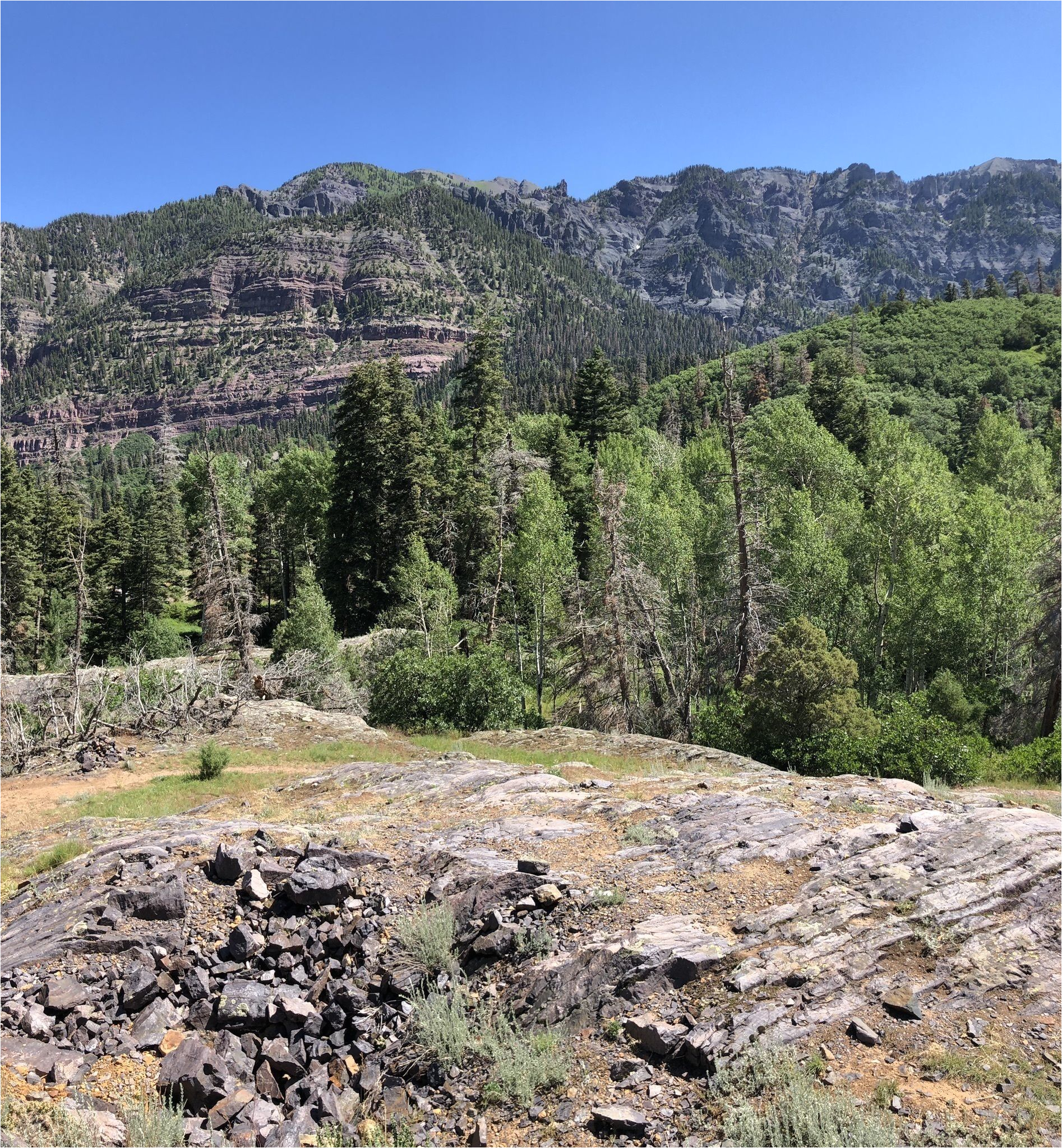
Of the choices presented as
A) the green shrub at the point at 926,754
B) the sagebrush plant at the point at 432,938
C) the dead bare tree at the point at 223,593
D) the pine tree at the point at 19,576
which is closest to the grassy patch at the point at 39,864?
the sagebrush plant at the point at 432,938

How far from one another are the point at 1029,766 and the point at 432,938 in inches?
679

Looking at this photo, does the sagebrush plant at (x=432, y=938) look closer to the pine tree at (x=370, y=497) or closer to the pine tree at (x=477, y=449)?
the pine tree at (x=477, y=449)

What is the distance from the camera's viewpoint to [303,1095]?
23.1 ft

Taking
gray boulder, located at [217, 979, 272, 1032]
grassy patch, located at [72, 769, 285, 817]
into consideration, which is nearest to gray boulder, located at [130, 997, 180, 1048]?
gray boulder, located at [217, 979, 272, 1032]

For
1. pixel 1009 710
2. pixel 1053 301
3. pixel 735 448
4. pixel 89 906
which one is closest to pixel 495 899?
pixel 89 906

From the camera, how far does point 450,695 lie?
78.3 feet

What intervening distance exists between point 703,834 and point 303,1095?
618 cm

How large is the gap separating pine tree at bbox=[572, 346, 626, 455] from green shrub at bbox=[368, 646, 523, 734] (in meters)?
35.6

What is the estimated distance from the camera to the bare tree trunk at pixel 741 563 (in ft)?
82.6

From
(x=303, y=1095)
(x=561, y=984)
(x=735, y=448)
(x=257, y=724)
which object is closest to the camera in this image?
(x=303, y=1095)

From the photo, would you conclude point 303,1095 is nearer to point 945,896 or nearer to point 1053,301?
point 945,896

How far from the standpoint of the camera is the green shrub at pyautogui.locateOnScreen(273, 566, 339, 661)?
31266mm

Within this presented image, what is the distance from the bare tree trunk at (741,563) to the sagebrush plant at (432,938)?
60.0 feet

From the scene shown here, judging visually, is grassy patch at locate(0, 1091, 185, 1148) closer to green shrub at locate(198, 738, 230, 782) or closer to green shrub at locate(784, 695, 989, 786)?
green shrub at locate(198, 738, 230, 782)
